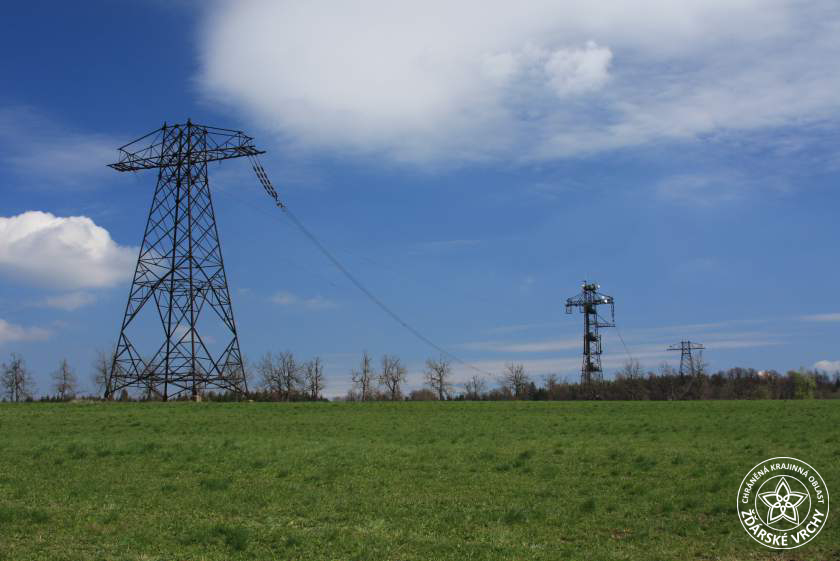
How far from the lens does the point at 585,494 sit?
764 inches

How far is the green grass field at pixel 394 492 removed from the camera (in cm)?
1414

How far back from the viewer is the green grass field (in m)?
14.1

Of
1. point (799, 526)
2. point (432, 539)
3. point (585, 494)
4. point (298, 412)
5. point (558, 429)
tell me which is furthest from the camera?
point (298, 412)

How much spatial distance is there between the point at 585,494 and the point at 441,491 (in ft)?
12.9

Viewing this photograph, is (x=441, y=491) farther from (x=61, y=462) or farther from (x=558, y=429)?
(x=558, y=429)

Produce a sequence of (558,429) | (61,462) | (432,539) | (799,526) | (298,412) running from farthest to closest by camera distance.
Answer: (298,412) → (558,429) → (61,462) → (799,526) → (432,539)

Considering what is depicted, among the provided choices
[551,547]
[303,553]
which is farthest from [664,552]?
[303,553]

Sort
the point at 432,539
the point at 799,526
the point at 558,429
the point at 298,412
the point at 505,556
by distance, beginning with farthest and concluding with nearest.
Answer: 1. the point at 298,412
2. the point at 558,429
3. the point at 799,526
4. the point at 432,539
5. the point at 505,556

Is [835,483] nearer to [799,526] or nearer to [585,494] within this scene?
[799,526]

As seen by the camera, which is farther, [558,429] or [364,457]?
[558,429]

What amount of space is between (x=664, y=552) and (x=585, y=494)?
5357mm

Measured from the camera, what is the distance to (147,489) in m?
19.8

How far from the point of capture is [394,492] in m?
19.6

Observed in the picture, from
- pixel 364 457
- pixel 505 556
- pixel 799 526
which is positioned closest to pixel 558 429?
pixel 364 457
